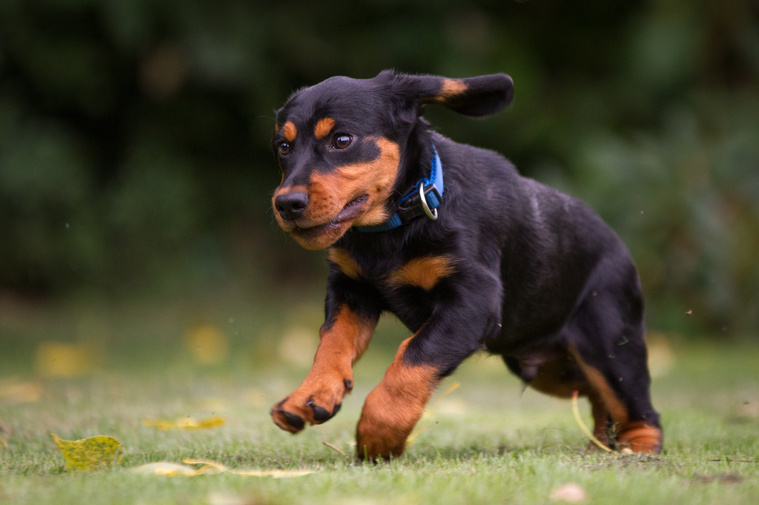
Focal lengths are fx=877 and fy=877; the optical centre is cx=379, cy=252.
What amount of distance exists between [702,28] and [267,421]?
6.88 meters

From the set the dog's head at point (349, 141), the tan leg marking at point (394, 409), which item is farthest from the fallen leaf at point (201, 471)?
the dog's head at point (349, 141)

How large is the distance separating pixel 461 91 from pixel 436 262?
71cm

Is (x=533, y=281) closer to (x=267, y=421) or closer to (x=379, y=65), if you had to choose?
(x=267, y=421)

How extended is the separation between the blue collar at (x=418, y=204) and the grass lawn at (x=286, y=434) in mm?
818

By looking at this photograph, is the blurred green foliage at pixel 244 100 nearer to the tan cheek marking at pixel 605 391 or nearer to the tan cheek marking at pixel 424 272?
the tan cheek marking at pixel 605 391

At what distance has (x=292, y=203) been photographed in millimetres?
2908

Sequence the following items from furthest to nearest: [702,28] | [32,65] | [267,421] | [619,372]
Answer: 1. [702,28]
2. [32,65]
3. [267,421]
4. [619,372]

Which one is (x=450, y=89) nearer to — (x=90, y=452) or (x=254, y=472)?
(x=254, y=472)

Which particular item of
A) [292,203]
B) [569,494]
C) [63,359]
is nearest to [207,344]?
[63,359]

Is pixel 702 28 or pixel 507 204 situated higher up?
pixel 702 28

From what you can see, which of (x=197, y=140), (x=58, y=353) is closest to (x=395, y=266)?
(x=58, y=353)

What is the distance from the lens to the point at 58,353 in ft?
21.8

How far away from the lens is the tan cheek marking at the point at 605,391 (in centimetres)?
370

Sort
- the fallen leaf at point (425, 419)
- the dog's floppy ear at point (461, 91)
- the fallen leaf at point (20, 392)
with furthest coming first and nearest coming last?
the fallen leaf at point (20, 392)
the fallen leaf at point (425, 419)
the dog's floppy ear at point (461, 91)
